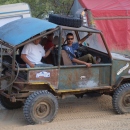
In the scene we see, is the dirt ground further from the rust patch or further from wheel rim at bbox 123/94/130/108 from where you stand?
the rust patch

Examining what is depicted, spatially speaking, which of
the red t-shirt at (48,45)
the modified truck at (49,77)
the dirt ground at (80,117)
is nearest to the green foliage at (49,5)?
the dirt ground at (80,117)

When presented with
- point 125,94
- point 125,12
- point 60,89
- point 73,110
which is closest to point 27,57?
point 60,89

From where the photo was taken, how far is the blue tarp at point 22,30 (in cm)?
613

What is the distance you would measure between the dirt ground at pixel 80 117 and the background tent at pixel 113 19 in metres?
5.10

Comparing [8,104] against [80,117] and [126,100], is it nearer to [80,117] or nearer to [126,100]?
[80,117]

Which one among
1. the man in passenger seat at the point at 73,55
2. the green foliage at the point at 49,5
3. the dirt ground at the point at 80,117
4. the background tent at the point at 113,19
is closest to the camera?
the dirt ground at the point at 80,117

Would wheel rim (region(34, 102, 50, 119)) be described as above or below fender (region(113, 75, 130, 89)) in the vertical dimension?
below

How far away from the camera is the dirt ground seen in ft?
19.9

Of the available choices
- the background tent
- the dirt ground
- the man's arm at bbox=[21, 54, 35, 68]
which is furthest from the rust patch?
the background tent

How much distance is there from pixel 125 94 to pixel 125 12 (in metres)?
6.37

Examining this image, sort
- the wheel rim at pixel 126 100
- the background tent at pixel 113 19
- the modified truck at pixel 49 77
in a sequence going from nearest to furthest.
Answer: the modified truck at pixel 49 77 → the wheel rim at pixel 126 100 → the background tent at pixel 113 19

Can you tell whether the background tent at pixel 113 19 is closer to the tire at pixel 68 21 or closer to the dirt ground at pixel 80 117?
the dirt ground at pixel 80 117

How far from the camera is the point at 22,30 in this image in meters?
6.35

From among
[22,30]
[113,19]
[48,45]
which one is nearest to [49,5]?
[113,19]
